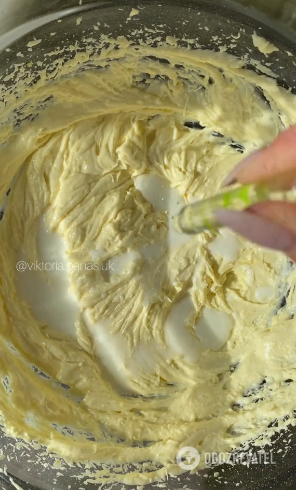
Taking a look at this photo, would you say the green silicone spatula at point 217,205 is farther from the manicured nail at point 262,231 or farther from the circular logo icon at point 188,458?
the circular logo icon at point 188,458

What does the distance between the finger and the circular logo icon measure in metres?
0.79

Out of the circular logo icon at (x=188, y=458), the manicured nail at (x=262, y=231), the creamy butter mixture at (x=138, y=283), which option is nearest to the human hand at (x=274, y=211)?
the manicured nail at (x=262, y=231)

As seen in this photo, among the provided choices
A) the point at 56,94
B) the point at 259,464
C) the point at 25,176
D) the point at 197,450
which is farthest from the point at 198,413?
the point at 56,94

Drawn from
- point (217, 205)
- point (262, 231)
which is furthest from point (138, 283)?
point (262, 231)

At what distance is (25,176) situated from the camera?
1331mm

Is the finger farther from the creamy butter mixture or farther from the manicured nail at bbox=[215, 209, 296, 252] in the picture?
the creamy butter mixture

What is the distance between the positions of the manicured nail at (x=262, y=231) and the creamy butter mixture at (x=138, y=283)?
1.64 ft

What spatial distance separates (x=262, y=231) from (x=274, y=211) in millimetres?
59

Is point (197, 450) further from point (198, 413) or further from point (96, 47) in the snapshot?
point (96, 47)

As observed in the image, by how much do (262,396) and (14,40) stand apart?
4.00 feet

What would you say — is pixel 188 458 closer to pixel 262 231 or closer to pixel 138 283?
pixel 138 283

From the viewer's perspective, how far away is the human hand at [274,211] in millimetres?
817

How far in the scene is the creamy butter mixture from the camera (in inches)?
48.1

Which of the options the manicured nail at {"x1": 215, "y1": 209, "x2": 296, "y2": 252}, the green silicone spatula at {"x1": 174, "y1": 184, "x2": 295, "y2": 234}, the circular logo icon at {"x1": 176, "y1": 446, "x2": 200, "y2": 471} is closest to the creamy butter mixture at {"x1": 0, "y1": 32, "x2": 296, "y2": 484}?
the circular logo icon at {"x1": 176, "y1": 446, "x2": 200, "y2": 471}
